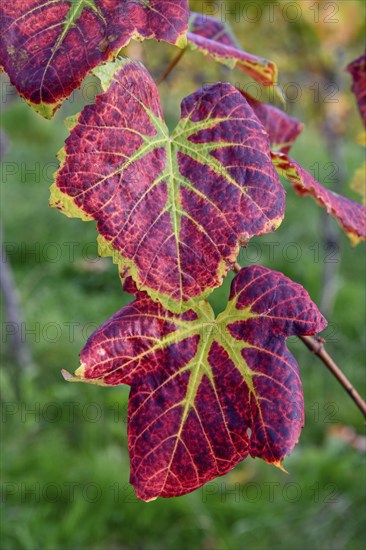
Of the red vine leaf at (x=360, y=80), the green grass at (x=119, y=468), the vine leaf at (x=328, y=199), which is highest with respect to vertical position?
the red vine leaf at (x=360, y=80)

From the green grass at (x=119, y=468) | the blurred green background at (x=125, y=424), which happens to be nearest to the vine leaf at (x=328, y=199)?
the blurred green background at (x=125, y=424)

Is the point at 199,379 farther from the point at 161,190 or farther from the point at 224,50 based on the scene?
the point at 224,50

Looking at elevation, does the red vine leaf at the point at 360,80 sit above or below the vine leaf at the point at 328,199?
above

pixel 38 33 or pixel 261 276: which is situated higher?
pixel 38 33

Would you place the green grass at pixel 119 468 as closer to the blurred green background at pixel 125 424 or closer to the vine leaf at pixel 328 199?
the blurred green background at pixel 125 424

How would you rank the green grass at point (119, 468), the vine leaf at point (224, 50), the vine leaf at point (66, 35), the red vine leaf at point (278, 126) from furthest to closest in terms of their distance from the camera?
the green grass at point (119, 468) < the red vine leaf at point (278, 126) < the vine leaf at point (224, 50) < the vine leaf at point (66, 35)

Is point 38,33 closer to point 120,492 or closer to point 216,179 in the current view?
point 216,179

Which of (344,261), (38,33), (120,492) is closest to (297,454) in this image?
(120,492)
